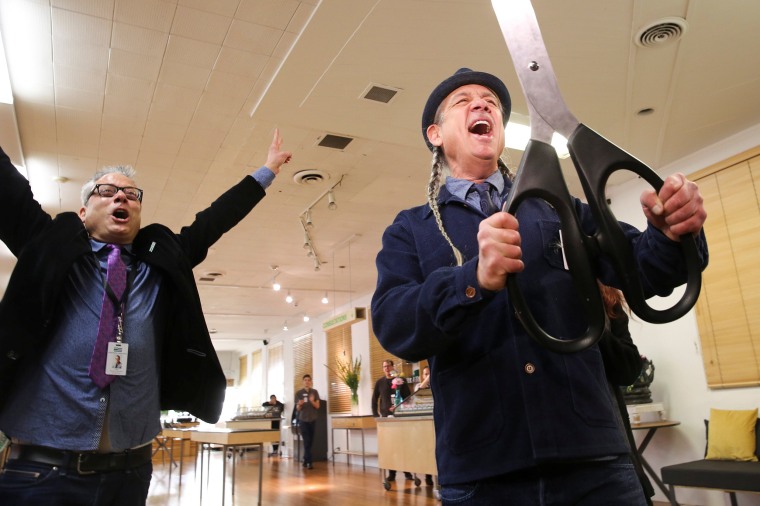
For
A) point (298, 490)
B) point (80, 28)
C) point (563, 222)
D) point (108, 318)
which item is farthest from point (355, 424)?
point (563, 222)

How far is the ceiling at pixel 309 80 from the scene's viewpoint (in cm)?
358

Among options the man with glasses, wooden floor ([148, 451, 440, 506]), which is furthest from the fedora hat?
wooden floor ([148, 451, 440, 506])

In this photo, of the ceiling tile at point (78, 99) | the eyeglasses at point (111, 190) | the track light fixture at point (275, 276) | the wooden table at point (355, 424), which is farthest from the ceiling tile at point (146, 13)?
the wooden table at point (355, 424)

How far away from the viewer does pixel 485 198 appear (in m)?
1.01

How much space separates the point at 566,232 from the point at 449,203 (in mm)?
342

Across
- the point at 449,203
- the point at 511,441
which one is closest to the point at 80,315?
the point at 449,203

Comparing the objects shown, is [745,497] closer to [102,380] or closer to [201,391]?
[201,391]

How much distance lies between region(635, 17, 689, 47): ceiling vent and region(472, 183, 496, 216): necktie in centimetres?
336

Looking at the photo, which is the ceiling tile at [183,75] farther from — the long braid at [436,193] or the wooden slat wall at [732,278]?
the wooden slat wall at [732,278]

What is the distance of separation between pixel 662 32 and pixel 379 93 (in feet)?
6.76

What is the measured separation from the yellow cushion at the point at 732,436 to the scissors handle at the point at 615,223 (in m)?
4.83

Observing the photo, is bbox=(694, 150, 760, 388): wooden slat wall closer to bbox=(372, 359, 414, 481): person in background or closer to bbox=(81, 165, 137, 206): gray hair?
bbox=(372, 359, 414, 481): person in background

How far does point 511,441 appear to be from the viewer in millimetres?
788

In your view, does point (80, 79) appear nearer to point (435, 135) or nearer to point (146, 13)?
point (146, 13)
